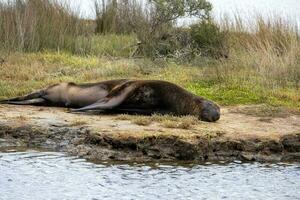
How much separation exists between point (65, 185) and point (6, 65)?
23.5 feet

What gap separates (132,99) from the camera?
1068 cm

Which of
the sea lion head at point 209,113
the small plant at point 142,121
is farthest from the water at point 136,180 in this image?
the sea lion head at point 209,113

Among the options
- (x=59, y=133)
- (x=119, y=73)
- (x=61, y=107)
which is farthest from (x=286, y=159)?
(x=119, y=73)

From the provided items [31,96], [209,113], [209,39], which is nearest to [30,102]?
[31,96]

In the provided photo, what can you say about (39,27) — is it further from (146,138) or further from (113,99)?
(146,138)

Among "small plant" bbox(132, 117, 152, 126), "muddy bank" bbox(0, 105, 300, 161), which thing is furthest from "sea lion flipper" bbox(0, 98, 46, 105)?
"small plant" bbox(132, 117, 152, 126)

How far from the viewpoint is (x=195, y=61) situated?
15.9m

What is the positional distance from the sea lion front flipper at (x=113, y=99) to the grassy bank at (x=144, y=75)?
1.83 metres

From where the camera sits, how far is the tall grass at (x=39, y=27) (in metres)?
15.6

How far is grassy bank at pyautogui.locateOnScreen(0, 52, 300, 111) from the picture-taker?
1223cm

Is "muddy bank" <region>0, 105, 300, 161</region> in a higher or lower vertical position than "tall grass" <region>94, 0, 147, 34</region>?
lower

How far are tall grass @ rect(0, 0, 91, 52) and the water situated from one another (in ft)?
23.8

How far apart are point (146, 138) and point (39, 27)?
7.94 metres

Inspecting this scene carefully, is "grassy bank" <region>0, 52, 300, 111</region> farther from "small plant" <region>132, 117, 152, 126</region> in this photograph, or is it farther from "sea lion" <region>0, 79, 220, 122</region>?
"small plant" <region>132, 117, 152, 126</region>
